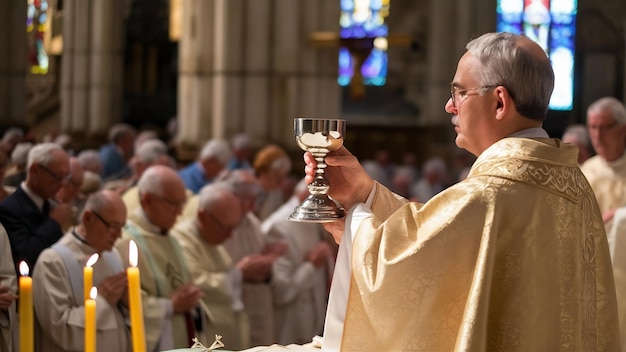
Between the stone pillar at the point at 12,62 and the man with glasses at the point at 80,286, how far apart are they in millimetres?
6166

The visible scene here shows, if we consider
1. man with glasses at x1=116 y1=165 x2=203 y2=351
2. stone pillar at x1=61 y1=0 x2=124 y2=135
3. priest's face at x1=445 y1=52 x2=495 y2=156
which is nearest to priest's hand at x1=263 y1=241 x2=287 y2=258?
man with glasses at x1=116 y1=165 x2=203 y2=351

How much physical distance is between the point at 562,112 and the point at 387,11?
14.8ft

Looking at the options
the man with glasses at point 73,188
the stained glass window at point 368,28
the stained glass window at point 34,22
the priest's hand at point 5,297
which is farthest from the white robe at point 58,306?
the stained glass window at point 368,28

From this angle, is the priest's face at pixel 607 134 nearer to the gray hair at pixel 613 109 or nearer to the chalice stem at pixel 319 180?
the gray hair at pixel 613 109

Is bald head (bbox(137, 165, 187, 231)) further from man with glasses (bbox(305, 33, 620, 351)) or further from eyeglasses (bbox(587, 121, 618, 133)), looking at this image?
man with glasses (bbox(305, 33, 620, 351))

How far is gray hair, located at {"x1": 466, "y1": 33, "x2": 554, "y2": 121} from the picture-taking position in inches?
149

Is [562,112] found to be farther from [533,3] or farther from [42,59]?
[42,59]

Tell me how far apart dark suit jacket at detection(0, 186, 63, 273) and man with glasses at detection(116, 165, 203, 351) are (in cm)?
43

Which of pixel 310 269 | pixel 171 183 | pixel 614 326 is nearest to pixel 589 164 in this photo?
pixel 310 269

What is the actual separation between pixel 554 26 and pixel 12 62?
50.9 feet

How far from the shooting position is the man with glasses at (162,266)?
22.1 feet

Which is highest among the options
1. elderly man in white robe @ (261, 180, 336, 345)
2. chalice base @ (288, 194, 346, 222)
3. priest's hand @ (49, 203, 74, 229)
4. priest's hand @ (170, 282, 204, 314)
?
chalice base @ (288, 194, 346, 222)

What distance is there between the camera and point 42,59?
69.6ft

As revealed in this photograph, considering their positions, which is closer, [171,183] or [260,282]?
[171,183]
